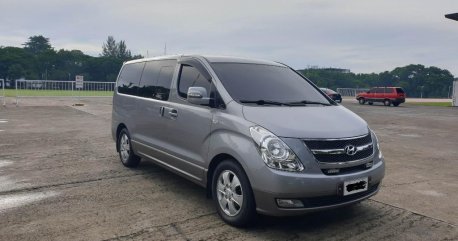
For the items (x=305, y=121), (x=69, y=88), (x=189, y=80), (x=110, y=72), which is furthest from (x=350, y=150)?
(x=110, y=72)

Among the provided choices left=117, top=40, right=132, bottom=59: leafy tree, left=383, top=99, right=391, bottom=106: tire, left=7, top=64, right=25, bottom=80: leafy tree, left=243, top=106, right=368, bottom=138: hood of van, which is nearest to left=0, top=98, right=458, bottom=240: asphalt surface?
left=243, top=106, right=368, bottom=138: hood of van

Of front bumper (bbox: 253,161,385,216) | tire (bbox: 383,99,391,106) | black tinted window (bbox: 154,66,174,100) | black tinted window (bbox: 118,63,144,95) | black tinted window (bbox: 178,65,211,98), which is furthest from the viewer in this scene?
tire (bbox: 383,99,391,106)

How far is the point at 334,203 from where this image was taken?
11.9 feet

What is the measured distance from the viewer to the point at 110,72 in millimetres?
101188

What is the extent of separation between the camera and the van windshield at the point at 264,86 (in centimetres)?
428

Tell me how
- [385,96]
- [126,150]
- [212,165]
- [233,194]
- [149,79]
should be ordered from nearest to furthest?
1. [233,194]
2. [212,165]
3. [149,79]
4. [126,150]
5. [385,96]

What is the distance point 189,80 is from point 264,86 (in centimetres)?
98

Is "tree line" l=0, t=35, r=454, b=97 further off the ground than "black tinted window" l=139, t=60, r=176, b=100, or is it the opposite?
"tree line" l=0, t=35, r=454, b=97

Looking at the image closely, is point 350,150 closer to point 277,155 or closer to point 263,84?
point 277,155

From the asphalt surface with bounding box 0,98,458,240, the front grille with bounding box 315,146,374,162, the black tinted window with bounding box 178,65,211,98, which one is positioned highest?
the black tinted window with bounding box 178,65,211,98

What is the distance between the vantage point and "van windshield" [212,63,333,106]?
14.0 feet

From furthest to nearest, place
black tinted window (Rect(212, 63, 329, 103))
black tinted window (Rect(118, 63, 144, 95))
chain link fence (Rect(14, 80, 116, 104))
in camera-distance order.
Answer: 1. chain link fence (Rect(14, 80, 116, 104))
2. black tinted window (Rect(118, 63, 144, 95))
3. black tinted window (Rect(212, 63, 329, 103))

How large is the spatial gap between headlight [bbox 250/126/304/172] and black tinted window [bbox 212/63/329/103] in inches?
31.1

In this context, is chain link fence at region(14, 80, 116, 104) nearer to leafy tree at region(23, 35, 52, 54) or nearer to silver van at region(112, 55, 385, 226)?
Result: silver van at region(112, 55, 385, 226)
